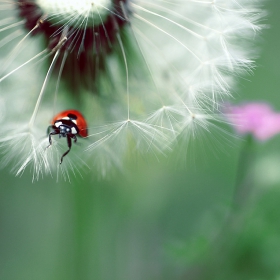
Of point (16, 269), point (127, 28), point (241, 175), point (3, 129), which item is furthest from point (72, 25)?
point (16, 269)

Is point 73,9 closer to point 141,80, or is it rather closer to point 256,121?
point 141,80

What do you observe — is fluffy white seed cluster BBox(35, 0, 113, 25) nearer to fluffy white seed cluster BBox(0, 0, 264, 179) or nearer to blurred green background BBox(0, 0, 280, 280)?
fluffy white seed cluster BBox(0, 0, 264, 179)

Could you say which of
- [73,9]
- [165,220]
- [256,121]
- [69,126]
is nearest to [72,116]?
[69,126]

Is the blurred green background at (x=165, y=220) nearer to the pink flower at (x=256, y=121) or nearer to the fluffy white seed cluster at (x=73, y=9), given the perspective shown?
the pink flower at (x=256, y=121)

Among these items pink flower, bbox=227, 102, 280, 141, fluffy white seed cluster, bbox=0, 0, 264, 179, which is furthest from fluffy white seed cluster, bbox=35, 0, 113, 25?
pink flower, bbox=227, 102, 280, 141

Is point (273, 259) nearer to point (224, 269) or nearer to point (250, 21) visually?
point (224, 269)

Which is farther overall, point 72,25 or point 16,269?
point 16,269
